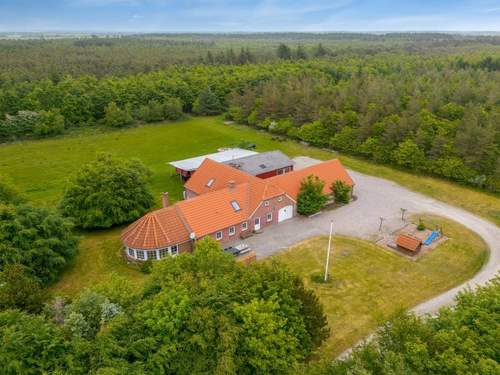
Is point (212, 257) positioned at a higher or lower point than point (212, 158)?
higher

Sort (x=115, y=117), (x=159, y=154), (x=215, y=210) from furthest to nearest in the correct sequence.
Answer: (x=115, y=117), (x=159, y=154), (x=215, y=210)

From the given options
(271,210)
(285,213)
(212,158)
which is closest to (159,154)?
(212,158)

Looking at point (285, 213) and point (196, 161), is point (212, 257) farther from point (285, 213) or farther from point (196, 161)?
point (196, 161)

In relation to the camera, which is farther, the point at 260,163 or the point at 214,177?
the point at 260,163

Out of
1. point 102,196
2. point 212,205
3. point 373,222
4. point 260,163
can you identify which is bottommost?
point 373,222

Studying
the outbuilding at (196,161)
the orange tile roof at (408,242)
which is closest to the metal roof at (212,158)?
the outbuilding at (196,161)

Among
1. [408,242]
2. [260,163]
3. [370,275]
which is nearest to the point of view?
[370,275]
